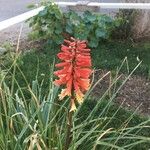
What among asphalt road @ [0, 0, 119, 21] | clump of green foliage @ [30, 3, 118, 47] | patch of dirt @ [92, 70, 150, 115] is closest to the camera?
patch of dirt @ [92, 70, 150, 115]

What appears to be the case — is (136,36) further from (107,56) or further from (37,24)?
(37,24)

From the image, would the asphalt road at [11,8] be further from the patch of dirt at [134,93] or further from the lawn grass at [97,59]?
the patch of dirt at [134,93]

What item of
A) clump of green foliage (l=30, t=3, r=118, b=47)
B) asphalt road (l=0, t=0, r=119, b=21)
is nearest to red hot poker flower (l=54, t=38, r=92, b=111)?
clump of green foliage (l=30, t=3, r=118, b=47)

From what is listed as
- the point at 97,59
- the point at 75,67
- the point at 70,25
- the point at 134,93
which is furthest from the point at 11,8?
the point at 75,67

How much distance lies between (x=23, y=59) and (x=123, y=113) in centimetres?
162

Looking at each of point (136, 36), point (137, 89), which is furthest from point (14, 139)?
point (136, 36)

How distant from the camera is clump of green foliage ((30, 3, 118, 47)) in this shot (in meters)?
5.74

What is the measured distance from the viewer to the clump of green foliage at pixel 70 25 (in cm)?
574

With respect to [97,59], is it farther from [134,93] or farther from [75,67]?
[75,67]

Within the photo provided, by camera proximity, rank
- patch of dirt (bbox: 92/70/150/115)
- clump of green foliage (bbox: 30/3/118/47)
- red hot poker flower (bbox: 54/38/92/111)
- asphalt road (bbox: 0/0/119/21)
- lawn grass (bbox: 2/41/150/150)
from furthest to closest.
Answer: asphalt road (bbox: 0/0/119/21) < clump of green foliage (bbox: 30/3/118/47) < lawn grass (bbox: 2/41/150/150) < patch of dirt (bbox: 92/70/150/115) < red hot poker flower (bbox: 54/38/92/111)

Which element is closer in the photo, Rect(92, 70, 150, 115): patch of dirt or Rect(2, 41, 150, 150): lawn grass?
Rect(92, 70, 150, 115): patch of dirt

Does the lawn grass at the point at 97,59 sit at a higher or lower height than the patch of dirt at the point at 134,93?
higher

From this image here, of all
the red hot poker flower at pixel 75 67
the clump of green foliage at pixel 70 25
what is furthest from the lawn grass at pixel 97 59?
the red hot poker flower at pixel 75 67

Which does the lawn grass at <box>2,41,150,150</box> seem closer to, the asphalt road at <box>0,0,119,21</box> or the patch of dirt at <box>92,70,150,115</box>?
the patch of dirt at <box>92,70,150,115</box>
